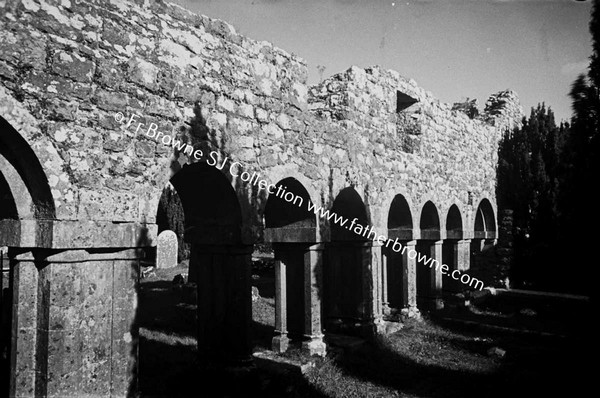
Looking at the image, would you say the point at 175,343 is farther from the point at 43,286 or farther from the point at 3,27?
the point at 3,27

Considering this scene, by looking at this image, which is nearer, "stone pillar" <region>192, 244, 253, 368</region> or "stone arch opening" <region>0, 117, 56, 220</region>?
"stone arch opening" <region>0, 117, 56, 220</region>

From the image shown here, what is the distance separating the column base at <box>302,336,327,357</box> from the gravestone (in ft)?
51.4

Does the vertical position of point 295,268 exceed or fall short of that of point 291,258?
it falls short

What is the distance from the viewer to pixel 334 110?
8336 mm

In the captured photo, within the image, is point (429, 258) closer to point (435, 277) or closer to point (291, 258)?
point (435, 277)

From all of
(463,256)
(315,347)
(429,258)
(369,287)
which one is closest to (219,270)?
(315,347)

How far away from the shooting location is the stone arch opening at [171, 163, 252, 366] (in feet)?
→ 19.1

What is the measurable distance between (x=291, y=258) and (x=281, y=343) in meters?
1.27

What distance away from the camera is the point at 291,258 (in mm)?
7508

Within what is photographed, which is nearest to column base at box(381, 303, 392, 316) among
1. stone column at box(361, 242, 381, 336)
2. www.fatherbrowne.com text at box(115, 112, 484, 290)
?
www.fatherbrowne.com text at box(115, 112, 484, 290)

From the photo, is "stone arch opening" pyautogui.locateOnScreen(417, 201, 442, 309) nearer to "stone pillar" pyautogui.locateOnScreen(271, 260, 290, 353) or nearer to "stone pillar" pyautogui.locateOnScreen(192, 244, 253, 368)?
"stone pillar" pyautogui.locateOnScreen(271, 260, 290, 353)

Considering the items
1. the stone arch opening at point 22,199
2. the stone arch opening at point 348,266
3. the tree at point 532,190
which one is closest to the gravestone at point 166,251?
the tree at point 532,190

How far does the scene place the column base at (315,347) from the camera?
286 inches

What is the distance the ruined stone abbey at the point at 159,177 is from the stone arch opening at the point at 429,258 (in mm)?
2206
